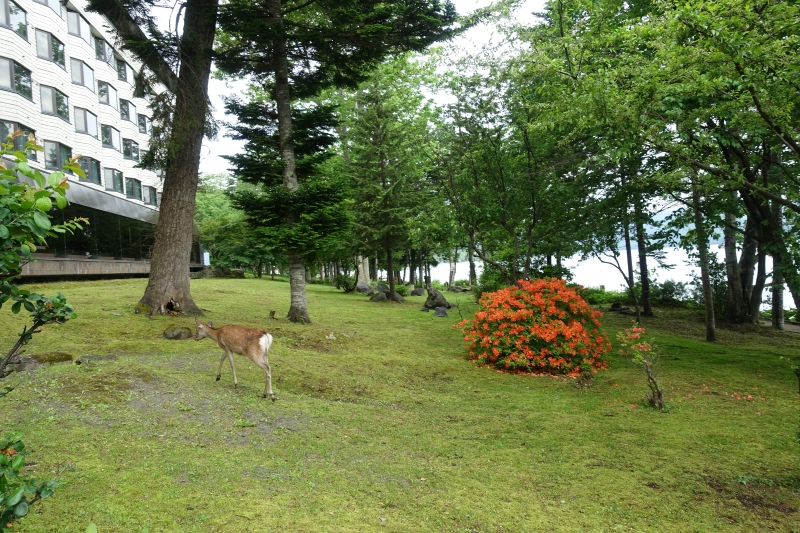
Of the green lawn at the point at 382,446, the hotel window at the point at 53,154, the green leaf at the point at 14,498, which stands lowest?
the green lawn at the point at 382,446

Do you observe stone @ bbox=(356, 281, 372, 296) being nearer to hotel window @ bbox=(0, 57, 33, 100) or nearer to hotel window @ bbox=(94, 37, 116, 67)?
hotel window @ bbox=(0, 57, 33, 100)

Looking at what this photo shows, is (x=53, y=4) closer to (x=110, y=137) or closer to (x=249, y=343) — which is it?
(x=110, y=137)

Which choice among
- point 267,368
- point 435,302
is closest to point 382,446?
point 267,368

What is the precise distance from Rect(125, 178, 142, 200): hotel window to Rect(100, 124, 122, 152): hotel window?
8.21 ft

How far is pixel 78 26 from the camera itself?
2944 centimetres

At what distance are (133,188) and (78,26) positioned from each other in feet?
37.5

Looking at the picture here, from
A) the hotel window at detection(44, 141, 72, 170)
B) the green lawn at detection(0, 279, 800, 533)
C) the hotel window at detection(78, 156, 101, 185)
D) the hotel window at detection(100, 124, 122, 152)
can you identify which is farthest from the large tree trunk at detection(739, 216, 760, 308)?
the hotel window at detection(100, 124, 122, 152)

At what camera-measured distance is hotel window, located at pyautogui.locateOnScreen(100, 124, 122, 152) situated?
32562 mm

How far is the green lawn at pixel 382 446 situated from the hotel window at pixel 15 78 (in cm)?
1946

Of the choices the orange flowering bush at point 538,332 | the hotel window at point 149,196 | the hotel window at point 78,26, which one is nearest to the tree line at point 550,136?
the orange flowering bush at point 538,332

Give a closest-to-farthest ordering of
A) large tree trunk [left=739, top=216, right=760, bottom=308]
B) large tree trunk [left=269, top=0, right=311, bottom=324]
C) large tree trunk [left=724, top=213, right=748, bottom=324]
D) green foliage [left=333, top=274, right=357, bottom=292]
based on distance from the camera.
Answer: large tree trunk [left=269, top=0, right=311, bottom=324]
large tree trunk [left=739, top=216, right=760, bottom=308]
large tree trunk [left=724, top=213, right=748, bottom=324]
green foliage [left=333, top=274, right=357, bottom=292]

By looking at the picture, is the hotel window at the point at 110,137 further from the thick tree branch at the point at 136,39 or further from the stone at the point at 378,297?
the thick tree branch at the point at 136,39

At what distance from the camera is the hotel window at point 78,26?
28797 mm

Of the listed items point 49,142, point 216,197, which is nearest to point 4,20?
point 49,142
